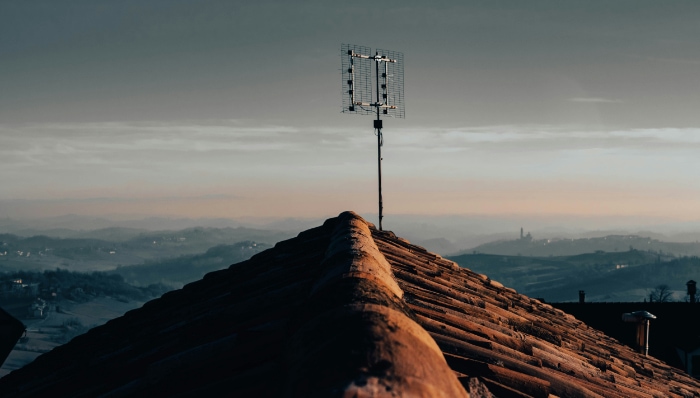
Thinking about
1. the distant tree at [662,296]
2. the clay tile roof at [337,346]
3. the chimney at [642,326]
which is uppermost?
the clay tile roof at [337,346]

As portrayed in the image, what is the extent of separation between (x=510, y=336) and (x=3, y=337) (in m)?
4.66

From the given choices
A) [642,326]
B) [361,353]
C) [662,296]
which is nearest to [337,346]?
[361,353]

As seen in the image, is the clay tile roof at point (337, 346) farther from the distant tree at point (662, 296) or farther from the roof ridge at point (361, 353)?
A: the distant tree at point (662, 296)

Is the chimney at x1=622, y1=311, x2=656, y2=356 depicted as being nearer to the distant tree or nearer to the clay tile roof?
the clay tile roof

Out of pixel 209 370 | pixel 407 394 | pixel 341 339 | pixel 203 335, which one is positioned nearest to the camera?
pixel 407 394

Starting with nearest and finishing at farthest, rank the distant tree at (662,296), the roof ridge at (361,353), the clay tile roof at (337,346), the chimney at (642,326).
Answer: the roof ridge at (361,353), the clay tile roof at (337,346), the chimney at (642,326), the distant tree at (662,296)

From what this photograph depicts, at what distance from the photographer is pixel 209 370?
294 centimetres

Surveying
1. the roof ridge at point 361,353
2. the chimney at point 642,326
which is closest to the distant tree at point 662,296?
the chimney at point 642,326

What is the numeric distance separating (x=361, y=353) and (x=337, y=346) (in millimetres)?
134

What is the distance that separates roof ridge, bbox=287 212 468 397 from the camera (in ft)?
6.15

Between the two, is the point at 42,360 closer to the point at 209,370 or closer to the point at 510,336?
the point at 209,370

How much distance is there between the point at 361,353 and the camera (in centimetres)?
203

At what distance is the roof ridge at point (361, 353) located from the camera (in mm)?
1876

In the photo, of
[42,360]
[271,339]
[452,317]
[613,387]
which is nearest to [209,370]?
[271,339]
